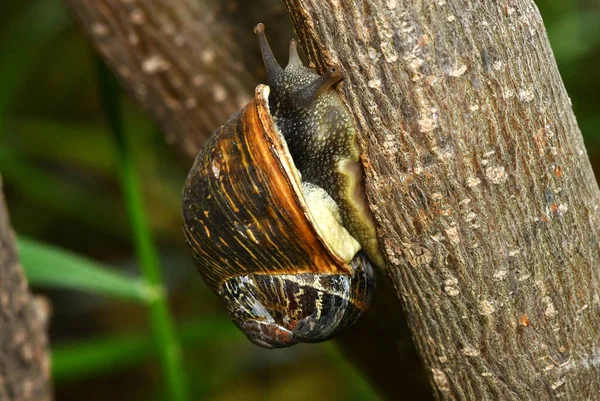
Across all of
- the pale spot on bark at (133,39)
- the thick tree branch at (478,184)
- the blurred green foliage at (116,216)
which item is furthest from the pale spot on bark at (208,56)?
the thick tree branch at (478,184)

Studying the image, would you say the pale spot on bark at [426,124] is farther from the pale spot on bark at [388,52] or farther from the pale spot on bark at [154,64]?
the pale spot on bark at [154,64]

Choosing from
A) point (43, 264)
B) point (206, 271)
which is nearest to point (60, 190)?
point (43, 264)

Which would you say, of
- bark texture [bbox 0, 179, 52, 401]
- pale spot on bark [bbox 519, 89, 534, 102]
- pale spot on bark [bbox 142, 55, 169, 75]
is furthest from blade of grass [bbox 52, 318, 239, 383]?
pale spot on bark [bbox 519, 89, 534, 102]

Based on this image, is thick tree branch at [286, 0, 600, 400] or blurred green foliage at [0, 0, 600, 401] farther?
blurred green foliage at [0, 0, 600, 401]

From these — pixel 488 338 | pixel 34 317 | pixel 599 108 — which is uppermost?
pixel 34 317

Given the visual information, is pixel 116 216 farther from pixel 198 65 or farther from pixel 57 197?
pixel 198 65

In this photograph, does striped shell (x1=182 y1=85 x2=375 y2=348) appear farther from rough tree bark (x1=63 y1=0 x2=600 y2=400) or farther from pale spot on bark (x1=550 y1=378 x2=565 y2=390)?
pale spot on bark (x1=550 y1=378 x2=565 y2=390)

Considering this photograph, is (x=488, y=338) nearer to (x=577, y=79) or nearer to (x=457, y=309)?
(x=457, y=309)
